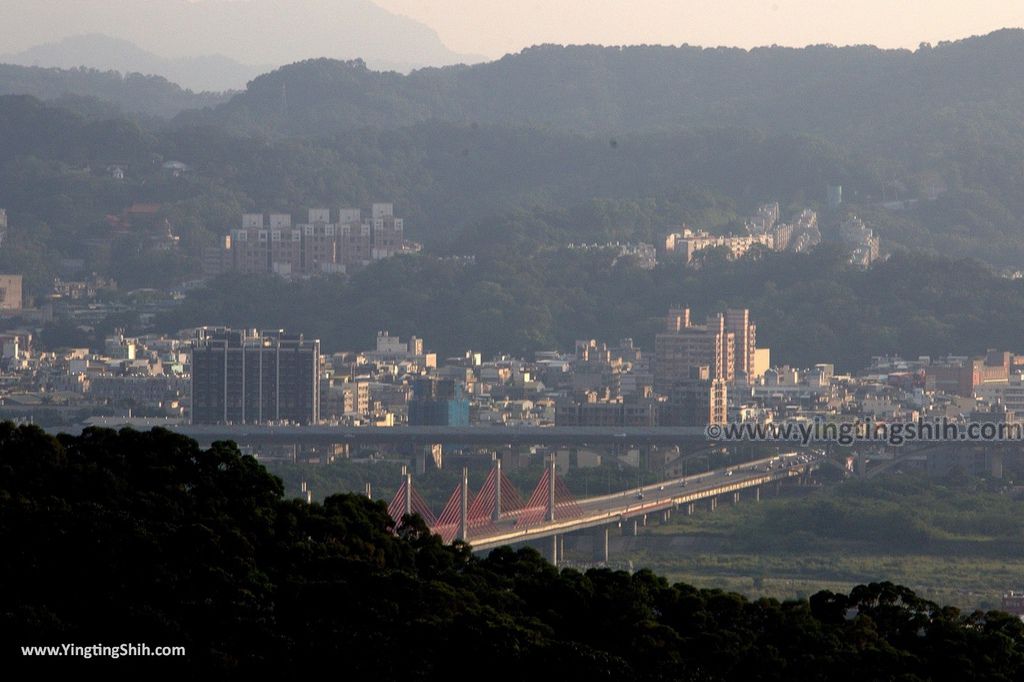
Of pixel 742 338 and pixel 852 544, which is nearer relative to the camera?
pixel 852 544

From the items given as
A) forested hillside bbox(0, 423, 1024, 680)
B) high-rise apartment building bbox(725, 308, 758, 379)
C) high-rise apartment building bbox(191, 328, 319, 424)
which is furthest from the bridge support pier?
high-rise apartment building bbox(725, 308, 758, 379)

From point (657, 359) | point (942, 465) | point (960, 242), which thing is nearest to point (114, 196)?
point (960, 242)

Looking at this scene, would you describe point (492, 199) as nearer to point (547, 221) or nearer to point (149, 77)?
point (547, 221)

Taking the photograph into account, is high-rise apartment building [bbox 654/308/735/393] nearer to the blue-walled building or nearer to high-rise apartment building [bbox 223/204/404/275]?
the blue-walled building

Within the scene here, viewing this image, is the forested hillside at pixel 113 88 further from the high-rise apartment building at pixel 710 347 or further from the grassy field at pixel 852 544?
the grassy field at pixel 852 544

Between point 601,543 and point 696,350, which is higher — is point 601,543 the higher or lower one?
the lower one

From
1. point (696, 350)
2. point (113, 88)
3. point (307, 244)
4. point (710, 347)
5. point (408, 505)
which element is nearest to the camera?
point (408, 505)

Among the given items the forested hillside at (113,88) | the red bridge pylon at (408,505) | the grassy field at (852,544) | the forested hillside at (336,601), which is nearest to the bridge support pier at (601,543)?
the grassy field at (852,544)

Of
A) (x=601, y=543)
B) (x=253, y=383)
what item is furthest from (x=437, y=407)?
(x=601, y=543)

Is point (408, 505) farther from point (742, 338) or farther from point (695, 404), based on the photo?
point (742, 338)
